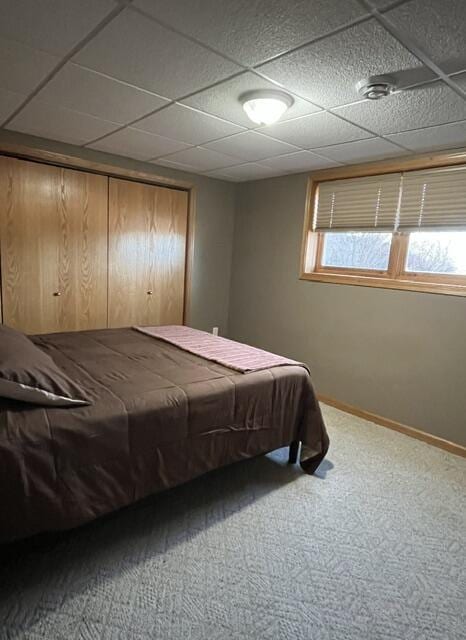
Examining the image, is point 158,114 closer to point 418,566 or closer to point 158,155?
point 158,155

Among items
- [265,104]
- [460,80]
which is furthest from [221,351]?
[460,80]

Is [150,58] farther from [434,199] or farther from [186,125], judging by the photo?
[434,199]

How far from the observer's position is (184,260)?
170 inches

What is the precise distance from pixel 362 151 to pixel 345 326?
152 centimetres

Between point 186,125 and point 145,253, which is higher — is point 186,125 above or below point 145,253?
above

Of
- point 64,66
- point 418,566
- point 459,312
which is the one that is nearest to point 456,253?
point 459,312

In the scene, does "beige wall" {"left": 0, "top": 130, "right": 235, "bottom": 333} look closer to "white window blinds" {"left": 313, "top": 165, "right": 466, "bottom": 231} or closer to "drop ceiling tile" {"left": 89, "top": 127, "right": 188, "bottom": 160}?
"drop ceiling tile" {"left": 89, "top": 127, "right": 188, "bottom": 160}

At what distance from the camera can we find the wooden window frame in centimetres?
Answer: 286

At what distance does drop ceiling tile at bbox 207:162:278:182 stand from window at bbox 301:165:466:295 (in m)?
0.55

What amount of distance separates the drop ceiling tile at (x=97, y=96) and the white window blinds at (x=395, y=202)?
1942 mm

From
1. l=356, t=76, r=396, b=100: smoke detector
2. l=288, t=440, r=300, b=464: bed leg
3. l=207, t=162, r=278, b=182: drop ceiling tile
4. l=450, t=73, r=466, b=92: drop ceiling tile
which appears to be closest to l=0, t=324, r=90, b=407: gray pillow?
l=288, t=440, r=300, b=464: bed leg

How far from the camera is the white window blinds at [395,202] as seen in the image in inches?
111

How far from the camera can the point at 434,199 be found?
9.57 feet

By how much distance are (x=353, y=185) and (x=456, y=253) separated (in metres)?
1.10
